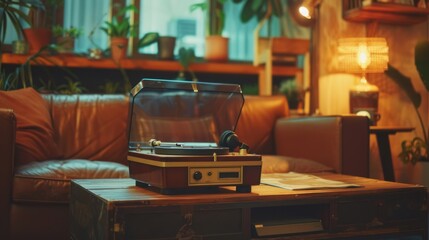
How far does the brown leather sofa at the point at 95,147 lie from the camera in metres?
→ 2.02

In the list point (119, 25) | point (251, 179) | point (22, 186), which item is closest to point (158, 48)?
point (119, 25)

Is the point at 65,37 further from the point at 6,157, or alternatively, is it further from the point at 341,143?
the point at 341,143

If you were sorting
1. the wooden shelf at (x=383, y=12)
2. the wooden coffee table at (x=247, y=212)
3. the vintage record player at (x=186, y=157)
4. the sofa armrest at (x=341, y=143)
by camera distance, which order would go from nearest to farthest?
the wooden coffee table at (x=247, y=212)
the vintage record player at (x=186, y=157)
the sofa armrest at (x=341, y=143)
the wooden shelf at (x=383, y=12)

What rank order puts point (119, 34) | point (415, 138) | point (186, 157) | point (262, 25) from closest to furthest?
1. point (186, 157)
2. point (415, 138)
3. point (119, 34)
4. point (262, 25)

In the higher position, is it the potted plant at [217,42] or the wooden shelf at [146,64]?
the potted plant at [217,42]

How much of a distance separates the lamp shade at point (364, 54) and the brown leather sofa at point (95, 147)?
49cm

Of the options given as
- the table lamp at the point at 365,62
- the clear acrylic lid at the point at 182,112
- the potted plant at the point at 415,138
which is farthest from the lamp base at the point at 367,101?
the clear acrylic lid at the point at 182,112

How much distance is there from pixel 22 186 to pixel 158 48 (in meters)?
1.93

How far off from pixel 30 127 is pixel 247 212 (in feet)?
4.59

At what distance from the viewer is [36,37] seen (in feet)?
11.0

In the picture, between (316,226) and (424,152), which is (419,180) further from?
(316,226)

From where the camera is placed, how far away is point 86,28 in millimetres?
3674

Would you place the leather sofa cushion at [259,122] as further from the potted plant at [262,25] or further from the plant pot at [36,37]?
the plant pot at [36,37]

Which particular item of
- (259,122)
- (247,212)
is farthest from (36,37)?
(247,212)
